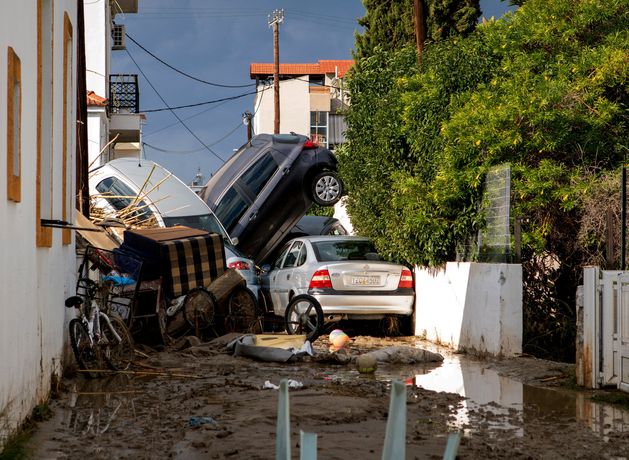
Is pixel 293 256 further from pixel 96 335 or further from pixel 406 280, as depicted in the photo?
pixel 96 335

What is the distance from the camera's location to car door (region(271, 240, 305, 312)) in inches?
698

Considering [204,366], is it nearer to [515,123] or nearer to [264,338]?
[264,338]

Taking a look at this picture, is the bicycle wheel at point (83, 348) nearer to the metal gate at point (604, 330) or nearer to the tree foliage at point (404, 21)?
the metal gate at point (604, 330)

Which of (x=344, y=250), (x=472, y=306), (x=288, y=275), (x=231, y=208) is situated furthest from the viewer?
(x=231, y=208)

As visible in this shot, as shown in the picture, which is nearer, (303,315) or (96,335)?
(96,335)

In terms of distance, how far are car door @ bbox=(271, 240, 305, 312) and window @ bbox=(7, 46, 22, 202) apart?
33.1 feet

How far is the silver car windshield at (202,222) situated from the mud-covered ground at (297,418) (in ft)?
26.0

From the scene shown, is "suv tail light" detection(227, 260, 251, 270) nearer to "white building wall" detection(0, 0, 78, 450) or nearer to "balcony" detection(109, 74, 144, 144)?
"white building wall" detection(0, 0, 78, 450)

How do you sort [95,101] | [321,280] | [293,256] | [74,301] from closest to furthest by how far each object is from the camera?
[74,301], [321,280], [293,256], [95,101]

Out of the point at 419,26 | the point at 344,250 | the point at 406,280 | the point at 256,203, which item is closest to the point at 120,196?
the point at 256,203

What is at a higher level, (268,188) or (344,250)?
(268,188)

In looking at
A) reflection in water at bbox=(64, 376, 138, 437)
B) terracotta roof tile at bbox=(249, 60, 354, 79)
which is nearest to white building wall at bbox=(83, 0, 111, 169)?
reflection in water at bbox=(64, 376, 138, 437)

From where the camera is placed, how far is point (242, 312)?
16906mm

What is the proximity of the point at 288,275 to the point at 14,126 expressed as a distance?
430 inches
